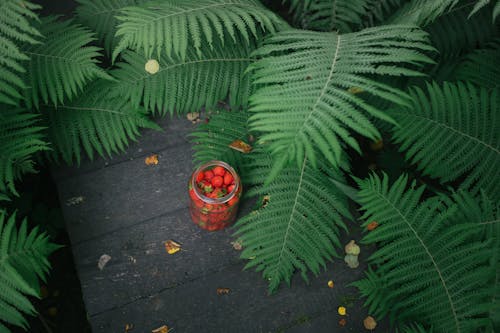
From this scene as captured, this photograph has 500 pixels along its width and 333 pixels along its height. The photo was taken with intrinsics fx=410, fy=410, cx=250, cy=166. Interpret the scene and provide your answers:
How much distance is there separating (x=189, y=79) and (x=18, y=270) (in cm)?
119

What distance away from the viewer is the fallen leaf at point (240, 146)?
2.11 meters

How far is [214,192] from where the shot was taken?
184cm

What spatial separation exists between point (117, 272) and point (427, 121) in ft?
5.48

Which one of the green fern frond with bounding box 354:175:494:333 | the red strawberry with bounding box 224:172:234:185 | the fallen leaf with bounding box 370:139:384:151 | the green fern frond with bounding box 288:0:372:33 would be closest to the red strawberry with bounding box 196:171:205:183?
the red strawberry with bounding box 224:172:234:185

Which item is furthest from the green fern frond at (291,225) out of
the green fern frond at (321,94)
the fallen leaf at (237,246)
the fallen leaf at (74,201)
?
the fallen leaf at (74,201)

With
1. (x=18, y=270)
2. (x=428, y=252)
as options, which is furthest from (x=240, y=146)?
(x=18, y=270)

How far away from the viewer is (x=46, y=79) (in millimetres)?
1939

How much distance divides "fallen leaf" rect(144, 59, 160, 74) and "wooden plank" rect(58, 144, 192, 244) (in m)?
0.43

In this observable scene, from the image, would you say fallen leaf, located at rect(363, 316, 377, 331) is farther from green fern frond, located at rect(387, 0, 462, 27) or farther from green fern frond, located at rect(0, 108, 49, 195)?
green fern frond, located at rect(0, 108, 49, 195)

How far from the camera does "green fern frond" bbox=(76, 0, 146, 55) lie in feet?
7.37

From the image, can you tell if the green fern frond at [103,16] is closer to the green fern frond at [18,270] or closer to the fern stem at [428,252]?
the green fern frond at [18,270]

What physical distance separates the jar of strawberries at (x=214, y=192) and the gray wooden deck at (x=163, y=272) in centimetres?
17

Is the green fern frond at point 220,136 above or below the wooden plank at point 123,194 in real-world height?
above

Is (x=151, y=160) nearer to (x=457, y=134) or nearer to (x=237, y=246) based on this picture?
(x=237, y=246)
